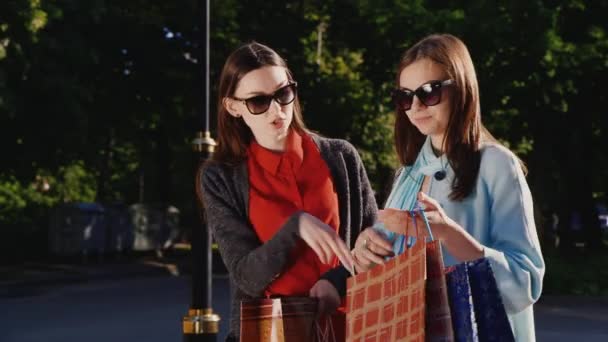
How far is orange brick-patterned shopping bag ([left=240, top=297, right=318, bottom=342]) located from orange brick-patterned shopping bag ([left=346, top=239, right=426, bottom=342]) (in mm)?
236

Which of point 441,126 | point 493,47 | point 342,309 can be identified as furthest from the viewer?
point 493,47

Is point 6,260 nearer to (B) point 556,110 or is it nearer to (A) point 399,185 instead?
(B) point 556,110

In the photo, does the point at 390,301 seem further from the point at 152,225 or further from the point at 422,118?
the point at 152,225

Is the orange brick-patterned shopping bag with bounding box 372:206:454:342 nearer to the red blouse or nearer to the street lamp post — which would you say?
the red blouse

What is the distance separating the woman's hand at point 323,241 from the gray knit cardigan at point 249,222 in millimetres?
36

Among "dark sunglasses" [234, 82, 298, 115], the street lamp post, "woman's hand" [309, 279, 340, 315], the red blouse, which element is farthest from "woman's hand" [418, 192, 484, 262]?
Answer: the street lamp post

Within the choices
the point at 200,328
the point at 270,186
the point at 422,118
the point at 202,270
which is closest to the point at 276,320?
the point at 270,186

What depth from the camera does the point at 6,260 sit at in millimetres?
24781

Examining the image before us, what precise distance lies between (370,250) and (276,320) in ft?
1.02

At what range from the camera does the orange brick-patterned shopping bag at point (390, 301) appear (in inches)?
78.6

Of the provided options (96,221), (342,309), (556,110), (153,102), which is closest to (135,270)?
(96,221)

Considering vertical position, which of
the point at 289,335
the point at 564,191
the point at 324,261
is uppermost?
the point at 564,191

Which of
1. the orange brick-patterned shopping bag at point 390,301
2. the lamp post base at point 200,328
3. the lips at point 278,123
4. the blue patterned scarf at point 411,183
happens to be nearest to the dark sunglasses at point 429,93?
the blue patterned scarf at point 411,183

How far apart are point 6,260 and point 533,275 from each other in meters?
23.9
